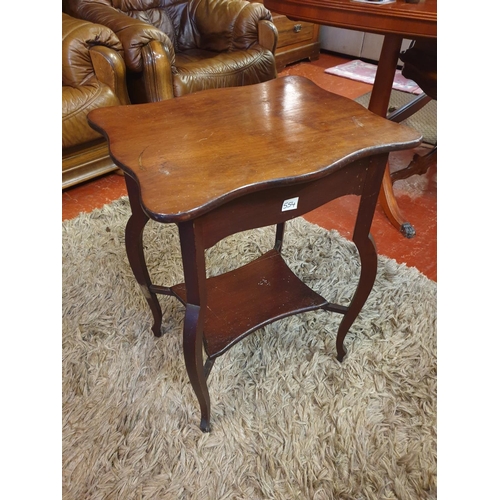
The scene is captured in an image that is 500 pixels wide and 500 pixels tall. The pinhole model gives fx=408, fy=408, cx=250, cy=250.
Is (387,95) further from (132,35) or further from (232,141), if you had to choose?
(132,35)

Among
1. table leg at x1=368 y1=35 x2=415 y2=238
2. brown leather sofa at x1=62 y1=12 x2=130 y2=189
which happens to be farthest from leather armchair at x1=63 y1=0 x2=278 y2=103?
table leg at x1=368 y1=35 x2=415 y2=238

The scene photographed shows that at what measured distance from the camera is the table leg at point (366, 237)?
79 centimetres

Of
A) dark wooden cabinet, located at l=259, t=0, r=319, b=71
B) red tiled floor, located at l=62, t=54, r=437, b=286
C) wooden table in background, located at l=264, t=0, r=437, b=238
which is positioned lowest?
red tiled floor, located at l=62, t=54, r=437, b=286

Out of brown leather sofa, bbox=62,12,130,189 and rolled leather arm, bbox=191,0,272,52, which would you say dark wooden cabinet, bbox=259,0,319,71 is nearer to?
rolled leather arm, bbox=191,0,272,52

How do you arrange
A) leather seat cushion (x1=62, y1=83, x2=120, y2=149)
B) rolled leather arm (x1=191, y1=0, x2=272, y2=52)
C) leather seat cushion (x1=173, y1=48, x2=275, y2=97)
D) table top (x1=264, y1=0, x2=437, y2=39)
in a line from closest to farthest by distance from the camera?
1. table top (x1=264, y1=0, x2=437, y2=39)
2. leather seat cushion (x1=62, y1=83, x2=120, y2=149)
3. leather seat cushion (x1=173, y1=48, x2=275, y2=97)
4. rolled leather arm (x1=191, y1=0, x2=272, y2=52)

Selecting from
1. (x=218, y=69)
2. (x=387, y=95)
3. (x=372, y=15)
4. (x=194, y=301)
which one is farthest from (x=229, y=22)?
(x=194, y=301)

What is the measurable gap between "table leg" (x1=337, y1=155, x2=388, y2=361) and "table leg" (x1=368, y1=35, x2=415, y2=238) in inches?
26.5

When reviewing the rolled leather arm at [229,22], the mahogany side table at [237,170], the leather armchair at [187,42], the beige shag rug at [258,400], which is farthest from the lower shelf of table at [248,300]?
the rolled leather arm at [229,22]

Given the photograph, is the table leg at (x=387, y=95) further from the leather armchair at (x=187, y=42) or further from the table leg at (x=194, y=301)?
the table leg at (x=194, y=301)

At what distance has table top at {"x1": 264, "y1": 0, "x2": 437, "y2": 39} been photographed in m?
1.06

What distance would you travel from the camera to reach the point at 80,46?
5.18 feet

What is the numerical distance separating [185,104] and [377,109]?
86 cm

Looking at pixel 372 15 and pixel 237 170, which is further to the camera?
pixel 372 15

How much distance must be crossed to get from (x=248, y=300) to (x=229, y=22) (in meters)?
1.76
